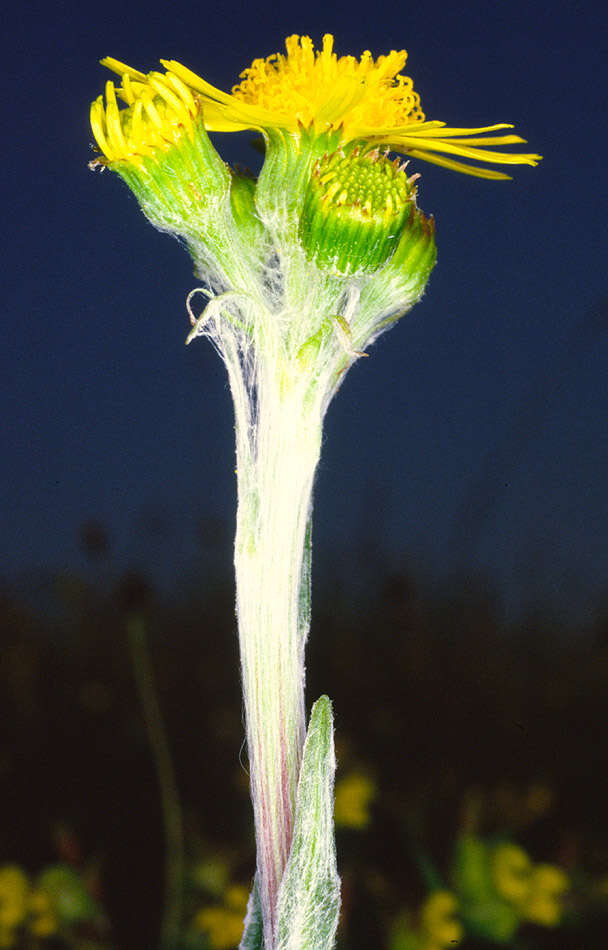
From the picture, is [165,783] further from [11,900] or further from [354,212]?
[354,212]

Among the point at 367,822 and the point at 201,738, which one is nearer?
the point at 367,822

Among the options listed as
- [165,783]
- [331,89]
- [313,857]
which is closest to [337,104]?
[331,89]

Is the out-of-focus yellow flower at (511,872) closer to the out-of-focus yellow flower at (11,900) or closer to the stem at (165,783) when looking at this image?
the stem at (165,783)

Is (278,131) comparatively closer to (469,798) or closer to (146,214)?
(146,214)

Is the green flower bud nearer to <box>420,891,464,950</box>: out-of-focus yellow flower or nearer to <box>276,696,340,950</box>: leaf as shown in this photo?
<box>276,696,340,950</box>: leaf

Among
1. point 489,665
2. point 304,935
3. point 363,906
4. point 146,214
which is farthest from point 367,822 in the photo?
point 146,214

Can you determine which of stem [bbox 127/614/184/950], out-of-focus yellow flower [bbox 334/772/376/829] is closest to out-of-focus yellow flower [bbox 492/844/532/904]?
out-of-focus yellow flower [bbox 334/772/376/829]

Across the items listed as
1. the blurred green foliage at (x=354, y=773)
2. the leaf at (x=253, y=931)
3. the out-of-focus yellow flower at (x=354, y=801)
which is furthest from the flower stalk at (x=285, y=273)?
the out-of-focus yellow flower at (x=354, y=801)
